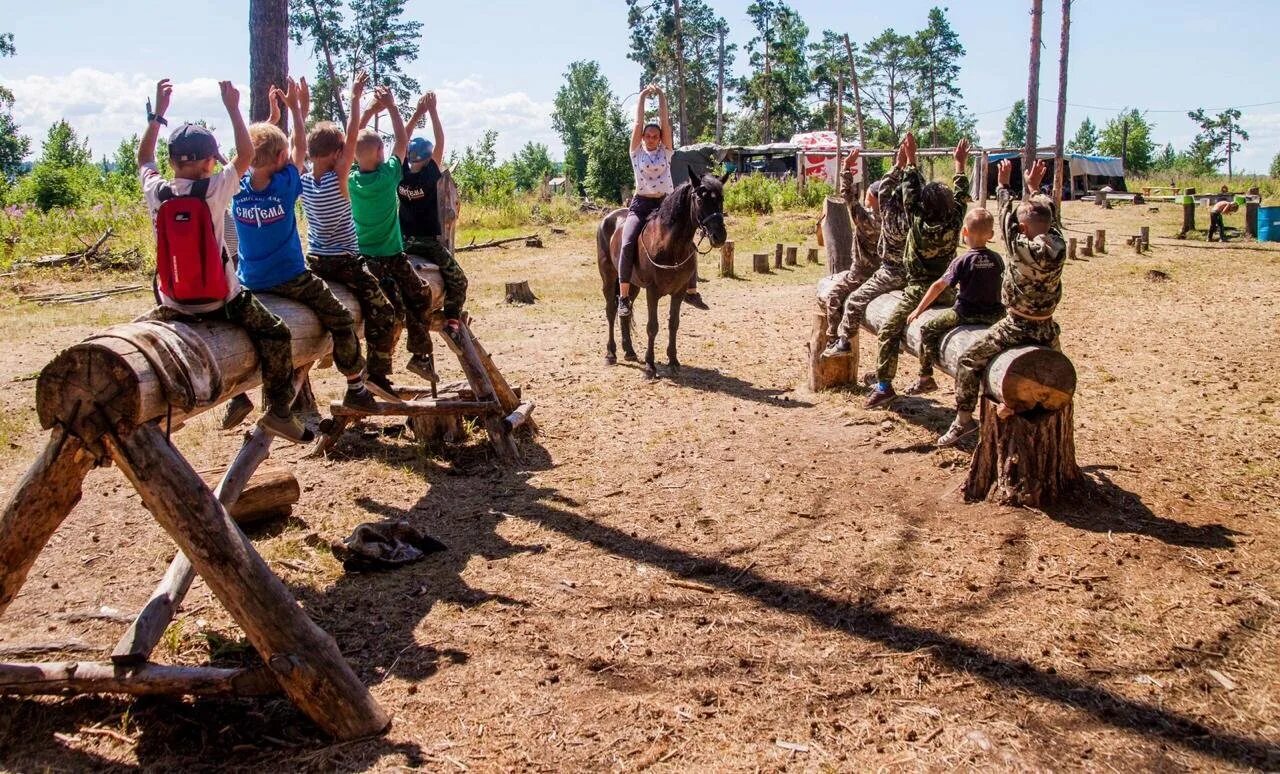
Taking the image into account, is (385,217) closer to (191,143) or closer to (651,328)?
(191,143)

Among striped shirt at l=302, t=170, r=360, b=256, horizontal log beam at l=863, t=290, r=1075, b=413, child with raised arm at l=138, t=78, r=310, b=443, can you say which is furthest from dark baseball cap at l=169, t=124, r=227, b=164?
horizontal log beam at l=863, t=290, r=1075, b=413

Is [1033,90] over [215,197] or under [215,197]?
over

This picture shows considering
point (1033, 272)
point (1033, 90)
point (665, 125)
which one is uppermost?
point (1033, 90)

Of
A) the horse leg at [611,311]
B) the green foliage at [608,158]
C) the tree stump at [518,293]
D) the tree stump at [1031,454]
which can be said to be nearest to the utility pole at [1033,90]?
the tree stump at [518,293]

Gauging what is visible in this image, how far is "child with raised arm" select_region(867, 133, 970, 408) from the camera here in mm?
7145

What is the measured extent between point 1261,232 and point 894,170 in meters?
19.1

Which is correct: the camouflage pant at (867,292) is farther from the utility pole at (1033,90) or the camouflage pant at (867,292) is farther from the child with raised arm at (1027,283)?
the utility pole at (1033,90)

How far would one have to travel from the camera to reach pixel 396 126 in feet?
19.5

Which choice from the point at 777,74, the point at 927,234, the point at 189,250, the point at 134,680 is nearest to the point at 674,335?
the point at 927,234

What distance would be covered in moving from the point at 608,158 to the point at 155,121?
35.4 metres

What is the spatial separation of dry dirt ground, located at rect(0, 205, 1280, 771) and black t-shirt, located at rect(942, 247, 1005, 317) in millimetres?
1119

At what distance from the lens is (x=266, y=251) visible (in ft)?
16.0

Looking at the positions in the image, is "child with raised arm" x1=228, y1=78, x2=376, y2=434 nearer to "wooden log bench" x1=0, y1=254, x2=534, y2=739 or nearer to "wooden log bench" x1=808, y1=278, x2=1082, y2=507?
"wooden log bench" x1=0, y1=254, x2=534, y2=739

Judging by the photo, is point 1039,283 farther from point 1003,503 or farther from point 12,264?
point 12,264
